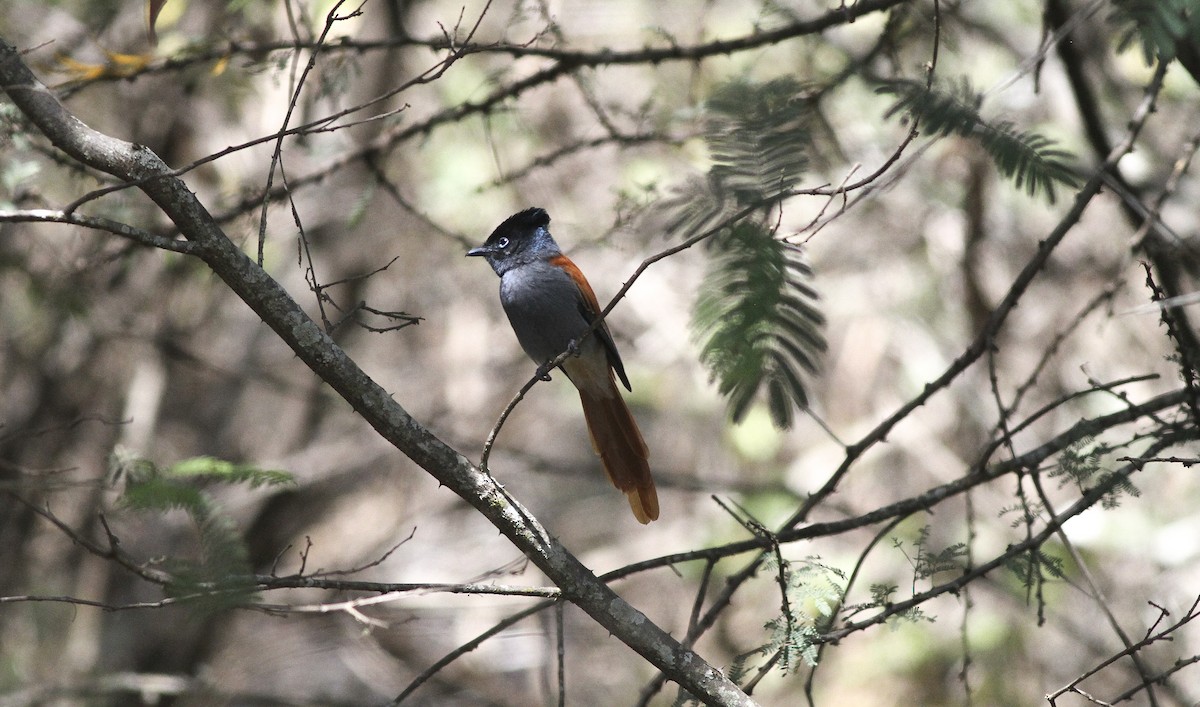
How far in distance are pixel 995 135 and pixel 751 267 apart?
1009 mm

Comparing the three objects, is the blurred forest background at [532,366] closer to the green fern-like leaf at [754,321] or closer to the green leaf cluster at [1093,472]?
the green leaf cluster at [1093,472]

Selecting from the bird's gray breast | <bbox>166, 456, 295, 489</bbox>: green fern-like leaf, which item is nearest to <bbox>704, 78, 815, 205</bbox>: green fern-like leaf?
<bbox>166, 456, 295, 489</bbox>: green fern-like leaf

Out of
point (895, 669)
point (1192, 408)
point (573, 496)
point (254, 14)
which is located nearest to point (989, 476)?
point (1192, 408)

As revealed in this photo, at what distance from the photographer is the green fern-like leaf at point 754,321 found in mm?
1497

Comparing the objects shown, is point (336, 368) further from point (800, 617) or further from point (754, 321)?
point (800, 617)

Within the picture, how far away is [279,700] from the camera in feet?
19.3

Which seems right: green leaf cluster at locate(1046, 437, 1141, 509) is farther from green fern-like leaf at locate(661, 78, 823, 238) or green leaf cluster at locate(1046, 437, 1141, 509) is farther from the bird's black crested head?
the bird's black crested head

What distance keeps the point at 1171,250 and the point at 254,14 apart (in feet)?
17.7

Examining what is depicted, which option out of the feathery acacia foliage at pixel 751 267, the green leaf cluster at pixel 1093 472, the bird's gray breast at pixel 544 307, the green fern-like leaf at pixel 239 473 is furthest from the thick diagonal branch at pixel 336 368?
the bird's gray breast at pixel 544 307

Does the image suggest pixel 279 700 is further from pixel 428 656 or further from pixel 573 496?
pixel 573 496

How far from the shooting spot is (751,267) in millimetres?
1527

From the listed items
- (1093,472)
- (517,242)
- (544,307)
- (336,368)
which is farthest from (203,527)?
(1093,472)

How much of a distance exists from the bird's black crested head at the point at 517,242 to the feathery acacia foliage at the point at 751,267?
8.77 feet

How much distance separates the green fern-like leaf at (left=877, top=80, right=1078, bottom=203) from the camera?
209cm
